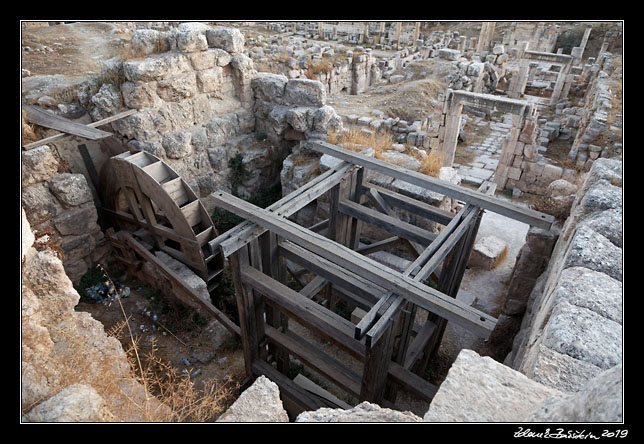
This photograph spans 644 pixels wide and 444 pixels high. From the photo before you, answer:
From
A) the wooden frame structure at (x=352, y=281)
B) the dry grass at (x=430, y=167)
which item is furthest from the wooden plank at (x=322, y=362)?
the dry grass at (x=430, y=167)

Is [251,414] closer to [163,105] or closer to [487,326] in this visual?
[487,326]

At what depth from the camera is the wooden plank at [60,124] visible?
5.65 meters

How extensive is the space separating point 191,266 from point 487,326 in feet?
16.3

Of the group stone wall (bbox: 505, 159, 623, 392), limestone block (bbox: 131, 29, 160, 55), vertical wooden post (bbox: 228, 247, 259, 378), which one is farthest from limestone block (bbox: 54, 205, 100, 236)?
stone wall (bbox: 505, 159, 623, 392)

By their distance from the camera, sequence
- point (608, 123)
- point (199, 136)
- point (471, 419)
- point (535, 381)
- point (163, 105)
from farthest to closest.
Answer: point (608, 123) < point (199, 136) < point (163, 105) < point (535, 381) < point (471, 419)

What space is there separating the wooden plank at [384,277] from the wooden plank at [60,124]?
3533 millimetres

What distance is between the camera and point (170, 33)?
6.26m


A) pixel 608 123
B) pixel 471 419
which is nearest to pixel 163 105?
pixel 471 419

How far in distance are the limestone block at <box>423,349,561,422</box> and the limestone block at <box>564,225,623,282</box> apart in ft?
3.80

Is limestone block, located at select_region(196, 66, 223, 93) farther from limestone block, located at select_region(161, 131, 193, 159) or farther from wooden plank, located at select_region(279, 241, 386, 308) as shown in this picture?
wooden plank, located at select_region(279, 241, 386, 308)

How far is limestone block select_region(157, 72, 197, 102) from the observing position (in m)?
6.13

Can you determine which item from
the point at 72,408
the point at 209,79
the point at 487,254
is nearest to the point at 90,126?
the point at 209,79

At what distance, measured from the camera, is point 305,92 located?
6.68 metres

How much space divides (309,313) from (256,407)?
175 cm
